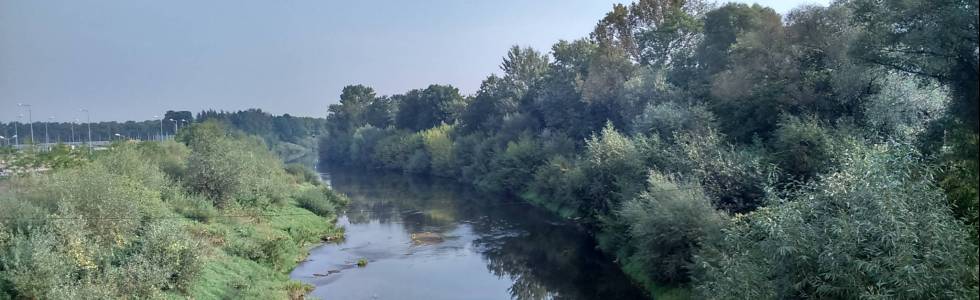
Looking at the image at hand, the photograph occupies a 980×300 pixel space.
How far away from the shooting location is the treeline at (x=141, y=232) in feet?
61.1

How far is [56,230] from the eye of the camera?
2036 centimetres

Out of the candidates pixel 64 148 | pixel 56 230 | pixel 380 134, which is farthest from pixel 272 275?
pixel 380 134

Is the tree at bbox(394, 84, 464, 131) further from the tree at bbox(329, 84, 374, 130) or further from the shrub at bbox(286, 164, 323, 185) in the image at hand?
the shrub at bbox(286, 164, 323, 185)

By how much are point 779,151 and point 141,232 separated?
24.6 m

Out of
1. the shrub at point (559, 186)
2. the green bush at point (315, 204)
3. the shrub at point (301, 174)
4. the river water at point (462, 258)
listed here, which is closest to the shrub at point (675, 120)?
the shrub at point (559, 186)

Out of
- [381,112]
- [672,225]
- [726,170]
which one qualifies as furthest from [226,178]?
[381,112]

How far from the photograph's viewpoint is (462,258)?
3597 cm

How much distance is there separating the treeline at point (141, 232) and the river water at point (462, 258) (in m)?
2.58

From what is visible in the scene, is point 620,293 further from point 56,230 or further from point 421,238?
point 56,230

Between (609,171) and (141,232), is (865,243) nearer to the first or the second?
(609,171)

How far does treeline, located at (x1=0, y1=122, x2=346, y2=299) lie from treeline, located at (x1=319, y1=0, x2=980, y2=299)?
647 inches

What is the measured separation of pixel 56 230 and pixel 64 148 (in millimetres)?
12917

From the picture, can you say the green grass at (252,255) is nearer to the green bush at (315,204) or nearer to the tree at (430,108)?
the green bush at (315,204)

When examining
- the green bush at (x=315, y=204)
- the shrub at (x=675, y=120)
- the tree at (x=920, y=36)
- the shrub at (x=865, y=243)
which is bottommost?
the green bush at (x=315, y=204)
